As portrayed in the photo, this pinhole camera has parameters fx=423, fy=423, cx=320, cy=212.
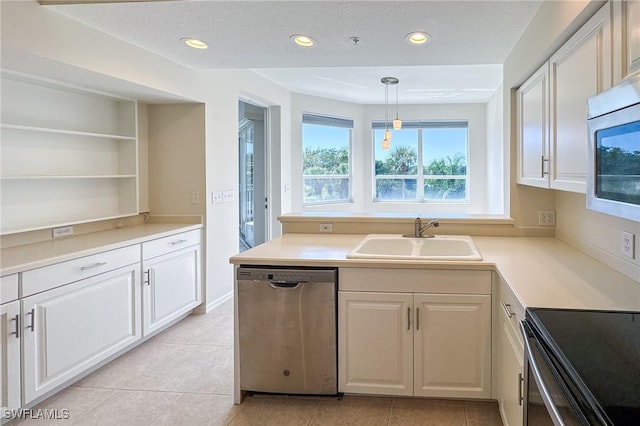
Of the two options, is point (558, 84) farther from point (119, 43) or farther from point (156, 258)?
point (156, 258)

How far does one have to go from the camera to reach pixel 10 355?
2.12 meters

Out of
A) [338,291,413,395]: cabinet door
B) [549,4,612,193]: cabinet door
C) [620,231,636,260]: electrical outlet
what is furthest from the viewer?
[338,291,413,395]: cabinet door

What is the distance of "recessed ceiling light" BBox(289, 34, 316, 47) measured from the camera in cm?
269

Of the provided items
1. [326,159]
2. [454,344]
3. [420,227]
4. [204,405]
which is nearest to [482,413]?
[454,344]

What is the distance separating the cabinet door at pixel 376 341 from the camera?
7.47 feet

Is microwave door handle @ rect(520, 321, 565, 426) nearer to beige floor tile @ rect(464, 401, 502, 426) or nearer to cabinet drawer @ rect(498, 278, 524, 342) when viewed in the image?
cabinet drawer @ rect(498, 278, 524, 342)

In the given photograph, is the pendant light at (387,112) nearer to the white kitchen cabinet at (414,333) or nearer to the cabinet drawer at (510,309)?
the white kitchen cabinet at (414,333)

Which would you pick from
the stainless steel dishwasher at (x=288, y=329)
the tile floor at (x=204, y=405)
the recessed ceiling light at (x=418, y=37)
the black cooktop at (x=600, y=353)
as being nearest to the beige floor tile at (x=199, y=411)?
the tile floor at (x=204, y=405)

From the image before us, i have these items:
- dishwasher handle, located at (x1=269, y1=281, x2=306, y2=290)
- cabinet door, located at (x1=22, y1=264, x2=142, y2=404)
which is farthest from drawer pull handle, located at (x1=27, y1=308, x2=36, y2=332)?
dishwasher handle, located at (x1=269, y1=281, x2=306, y2=290)

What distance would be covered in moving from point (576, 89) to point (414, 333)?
1384mm

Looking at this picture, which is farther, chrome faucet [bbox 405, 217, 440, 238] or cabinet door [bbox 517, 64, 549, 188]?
chrome faucet [bbox 405, 217, 440, 238]

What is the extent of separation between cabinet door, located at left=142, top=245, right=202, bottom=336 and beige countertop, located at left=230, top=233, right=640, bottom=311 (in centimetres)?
107

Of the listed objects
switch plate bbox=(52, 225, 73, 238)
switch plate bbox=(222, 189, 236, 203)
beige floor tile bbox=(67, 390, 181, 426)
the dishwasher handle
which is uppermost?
switch plate bbox=(222, 189, 236, 203)

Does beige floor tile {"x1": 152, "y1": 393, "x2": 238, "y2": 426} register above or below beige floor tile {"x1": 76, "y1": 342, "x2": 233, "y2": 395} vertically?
below
